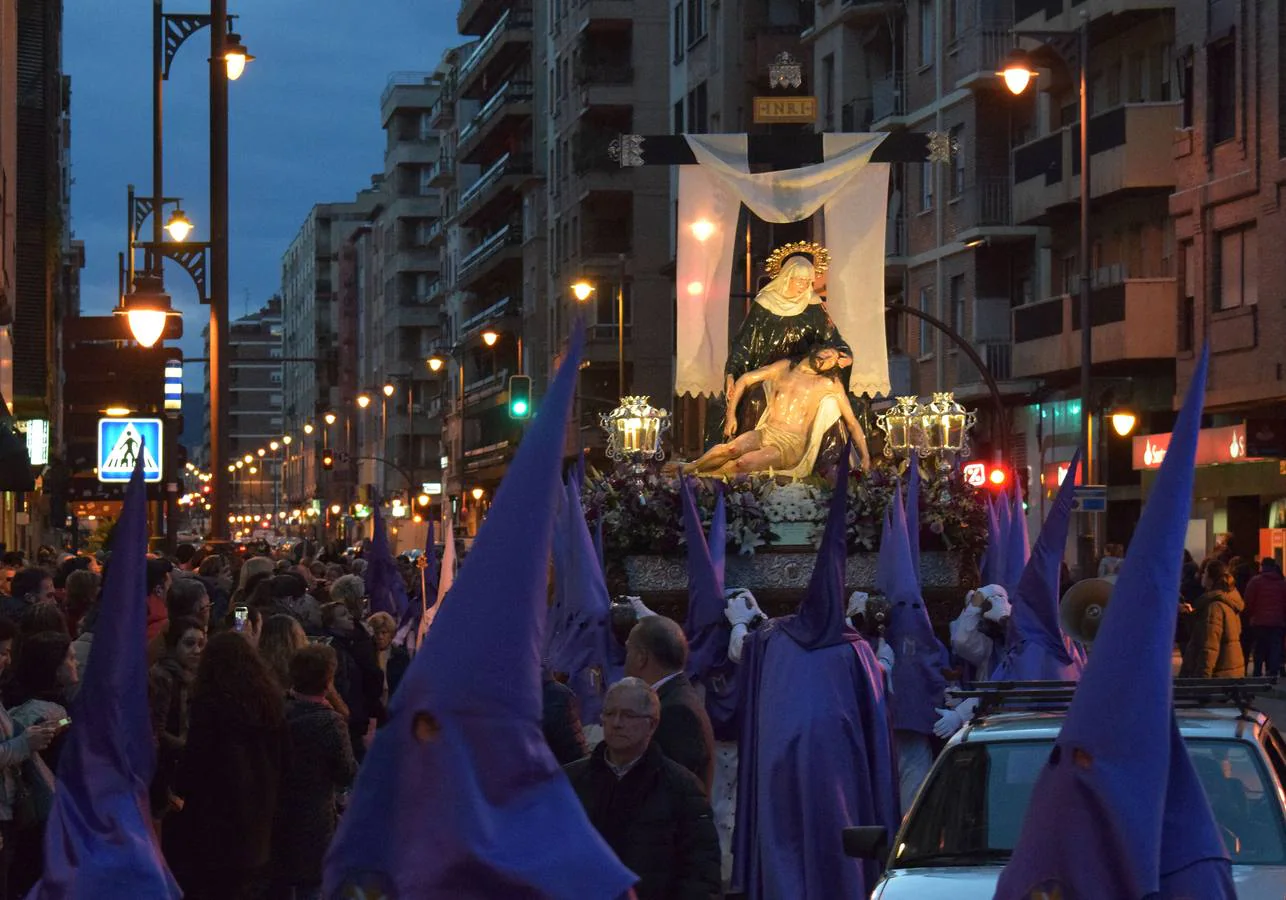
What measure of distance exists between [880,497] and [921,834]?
1213 centimetres

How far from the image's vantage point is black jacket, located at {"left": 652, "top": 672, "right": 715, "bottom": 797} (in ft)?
31.7

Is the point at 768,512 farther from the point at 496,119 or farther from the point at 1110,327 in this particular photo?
the point at 496,119

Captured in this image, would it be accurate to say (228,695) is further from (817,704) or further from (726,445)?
(726,445)

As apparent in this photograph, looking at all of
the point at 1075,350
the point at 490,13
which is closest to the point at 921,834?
the point at 1075,350

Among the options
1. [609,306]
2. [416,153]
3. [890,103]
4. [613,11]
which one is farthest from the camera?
[416,153]

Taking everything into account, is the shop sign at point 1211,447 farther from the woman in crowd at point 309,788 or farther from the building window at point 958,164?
the woman in crowd at point 309,788

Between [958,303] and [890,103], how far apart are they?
530 cm

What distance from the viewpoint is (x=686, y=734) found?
969cm

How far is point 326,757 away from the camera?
33.6 ft

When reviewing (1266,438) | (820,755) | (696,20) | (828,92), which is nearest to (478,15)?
(696,20)

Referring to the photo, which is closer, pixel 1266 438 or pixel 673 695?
pixel 673 695

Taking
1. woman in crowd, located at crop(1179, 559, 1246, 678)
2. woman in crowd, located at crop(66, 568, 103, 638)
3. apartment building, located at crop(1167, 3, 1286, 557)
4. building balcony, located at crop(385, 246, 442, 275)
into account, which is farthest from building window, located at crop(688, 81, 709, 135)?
building balcony, located at crop(385, 246, 442, 275)

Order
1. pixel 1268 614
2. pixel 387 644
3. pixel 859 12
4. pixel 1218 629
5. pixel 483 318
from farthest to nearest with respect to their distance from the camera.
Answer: pixel 483 318 < pixel 859 12 < pixel 1268 614 < pixel 1218 629 < pixel 387 644

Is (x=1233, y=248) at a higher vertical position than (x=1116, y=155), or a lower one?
lower
